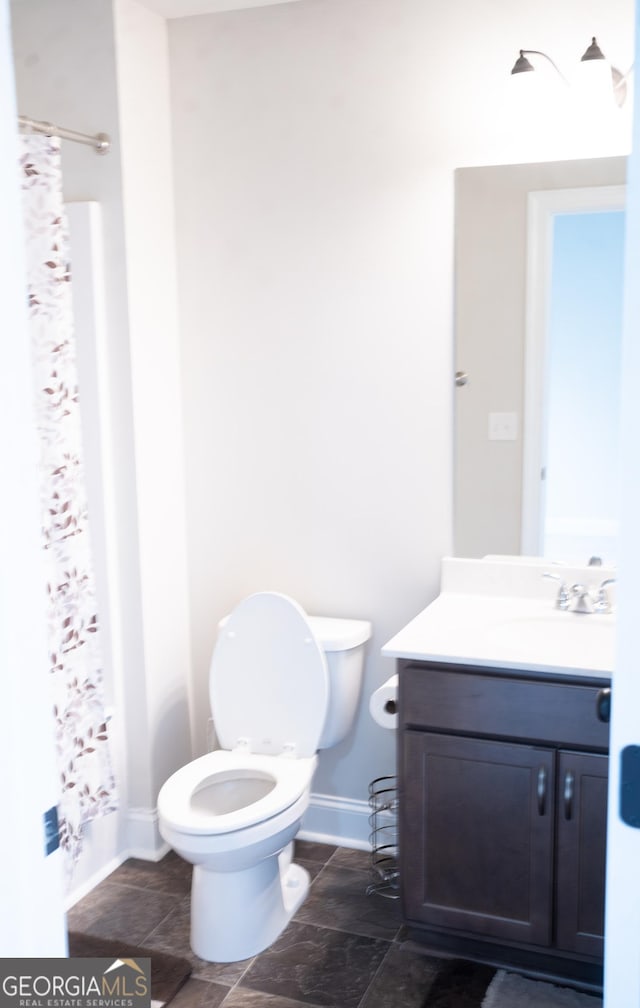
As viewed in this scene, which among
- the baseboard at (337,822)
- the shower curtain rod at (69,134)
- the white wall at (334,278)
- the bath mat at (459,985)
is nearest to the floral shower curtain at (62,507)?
the shower curtain rod at (69,134)

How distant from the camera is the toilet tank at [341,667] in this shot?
2.72 m

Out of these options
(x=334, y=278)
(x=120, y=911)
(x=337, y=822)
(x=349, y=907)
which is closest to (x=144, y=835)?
(x=120, y=911)

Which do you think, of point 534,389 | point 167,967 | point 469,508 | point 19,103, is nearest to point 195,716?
point 167,967

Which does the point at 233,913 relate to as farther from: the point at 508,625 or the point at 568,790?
the point at 508,625

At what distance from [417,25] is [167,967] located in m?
2.53

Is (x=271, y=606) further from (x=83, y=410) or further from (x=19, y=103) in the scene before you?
(x=19, y=103)

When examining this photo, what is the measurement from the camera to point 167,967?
2391 mm

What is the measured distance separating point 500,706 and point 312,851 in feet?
3.47

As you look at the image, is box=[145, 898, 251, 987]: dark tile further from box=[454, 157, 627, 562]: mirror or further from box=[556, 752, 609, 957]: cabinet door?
box=[454, 157, 627, 562]: mirror

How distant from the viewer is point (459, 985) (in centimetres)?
228

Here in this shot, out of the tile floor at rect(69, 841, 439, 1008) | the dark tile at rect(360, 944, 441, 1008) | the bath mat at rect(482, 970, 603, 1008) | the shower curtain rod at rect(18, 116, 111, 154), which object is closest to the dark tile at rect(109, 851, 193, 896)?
the tile floor at rect(69, 841, 439, 1008)

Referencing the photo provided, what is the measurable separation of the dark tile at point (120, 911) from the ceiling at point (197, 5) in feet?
8.23

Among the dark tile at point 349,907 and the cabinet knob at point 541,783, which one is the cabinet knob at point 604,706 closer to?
the cabinet knob at point 541,783

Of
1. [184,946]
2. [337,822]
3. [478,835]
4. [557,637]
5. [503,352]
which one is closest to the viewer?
[478,835]
